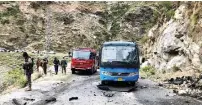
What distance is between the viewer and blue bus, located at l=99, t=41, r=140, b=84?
2378cm

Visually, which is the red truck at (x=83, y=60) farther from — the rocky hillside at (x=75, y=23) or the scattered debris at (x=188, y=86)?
the rocky hillside at (x=75, y=23)

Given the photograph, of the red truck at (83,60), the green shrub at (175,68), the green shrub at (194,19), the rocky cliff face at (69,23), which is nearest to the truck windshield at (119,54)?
the green shrub at (175,68)

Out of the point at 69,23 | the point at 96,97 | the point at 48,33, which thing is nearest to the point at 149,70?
the point at 96,97

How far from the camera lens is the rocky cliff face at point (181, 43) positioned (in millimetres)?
30953

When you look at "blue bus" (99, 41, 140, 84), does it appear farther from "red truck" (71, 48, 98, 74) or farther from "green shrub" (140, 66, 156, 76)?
"green shrub" (140, 66, 156, 76)

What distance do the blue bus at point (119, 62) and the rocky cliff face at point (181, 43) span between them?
6.07 metres

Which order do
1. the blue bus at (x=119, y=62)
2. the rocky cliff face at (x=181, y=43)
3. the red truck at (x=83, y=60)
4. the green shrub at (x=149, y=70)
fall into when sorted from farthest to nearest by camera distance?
the green shrub at (x=149, y=70) < the red truck at (x=83, y=60) < the rocky cliff face at (x=181, y=43) < the blue bus at (x=119, y=62)

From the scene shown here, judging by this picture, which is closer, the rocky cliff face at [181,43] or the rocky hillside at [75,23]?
the rocky cliff face at [181,43]

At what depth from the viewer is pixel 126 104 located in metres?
17.9

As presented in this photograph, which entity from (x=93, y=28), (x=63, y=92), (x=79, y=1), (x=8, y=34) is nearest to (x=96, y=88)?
(x=63, y=92)

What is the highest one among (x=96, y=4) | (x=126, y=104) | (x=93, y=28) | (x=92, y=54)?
(x=96, y=4)

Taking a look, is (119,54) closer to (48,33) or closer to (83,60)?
(83,60)

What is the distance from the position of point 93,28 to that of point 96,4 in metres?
10.9

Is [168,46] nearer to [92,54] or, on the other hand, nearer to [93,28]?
[92,54]
